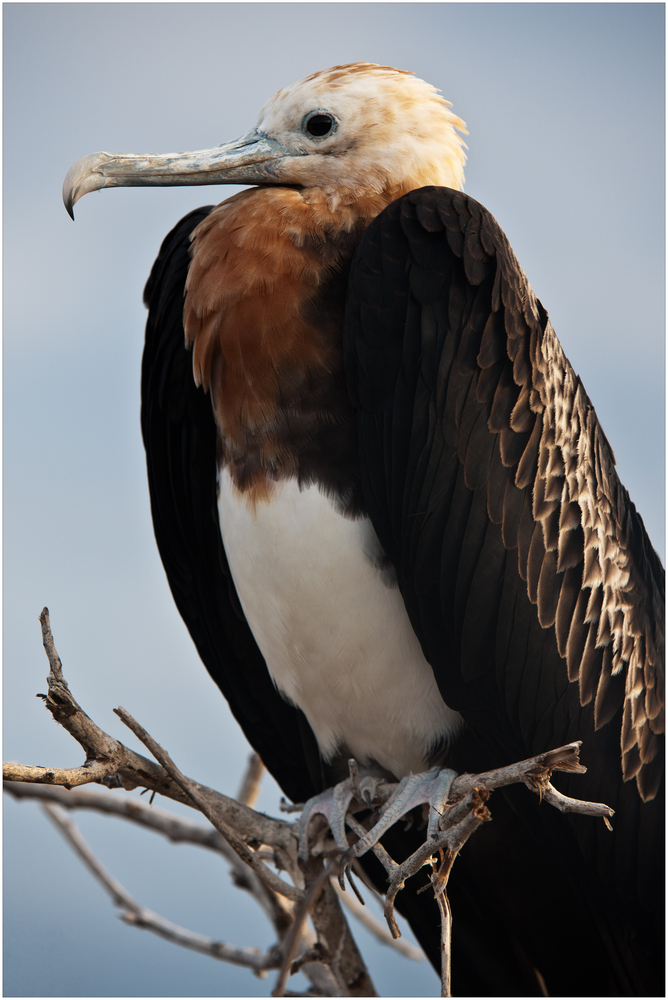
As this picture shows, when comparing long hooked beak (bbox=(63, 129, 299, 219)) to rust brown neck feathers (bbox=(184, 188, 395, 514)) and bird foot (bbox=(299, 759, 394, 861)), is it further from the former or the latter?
bird foot (bbox=(299, 759, 394, 861))

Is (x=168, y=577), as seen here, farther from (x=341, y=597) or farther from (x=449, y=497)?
(x=449, y=497)

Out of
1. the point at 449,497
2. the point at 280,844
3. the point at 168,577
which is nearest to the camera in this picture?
the point at 449,497

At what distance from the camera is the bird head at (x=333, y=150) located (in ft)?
6.64

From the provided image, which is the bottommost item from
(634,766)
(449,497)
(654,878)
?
(654,878)

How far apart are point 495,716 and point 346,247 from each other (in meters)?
1.02

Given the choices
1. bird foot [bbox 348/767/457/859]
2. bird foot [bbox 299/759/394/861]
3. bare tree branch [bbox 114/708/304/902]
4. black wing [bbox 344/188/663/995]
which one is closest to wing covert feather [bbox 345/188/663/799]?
black wing [bbox 344/188/663/995]

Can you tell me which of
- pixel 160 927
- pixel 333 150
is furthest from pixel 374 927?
pixel 333 150

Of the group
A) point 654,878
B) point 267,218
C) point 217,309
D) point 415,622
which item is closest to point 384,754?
point 415,622

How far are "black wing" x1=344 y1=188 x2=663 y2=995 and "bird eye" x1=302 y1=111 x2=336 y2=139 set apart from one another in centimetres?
33

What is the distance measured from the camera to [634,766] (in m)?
1.98

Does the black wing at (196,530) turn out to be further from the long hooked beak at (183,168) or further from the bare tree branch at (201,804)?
the bare tree branch at (201,804)

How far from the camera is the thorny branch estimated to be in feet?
4.80

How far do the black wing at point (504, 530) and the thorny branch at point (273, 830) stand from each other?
26 centimetres

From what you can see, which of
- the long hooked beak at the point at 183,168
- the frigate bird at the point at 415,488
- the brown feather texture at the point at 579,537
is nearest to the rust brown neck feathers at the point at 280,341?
the frigate bird at the point at 415,488
